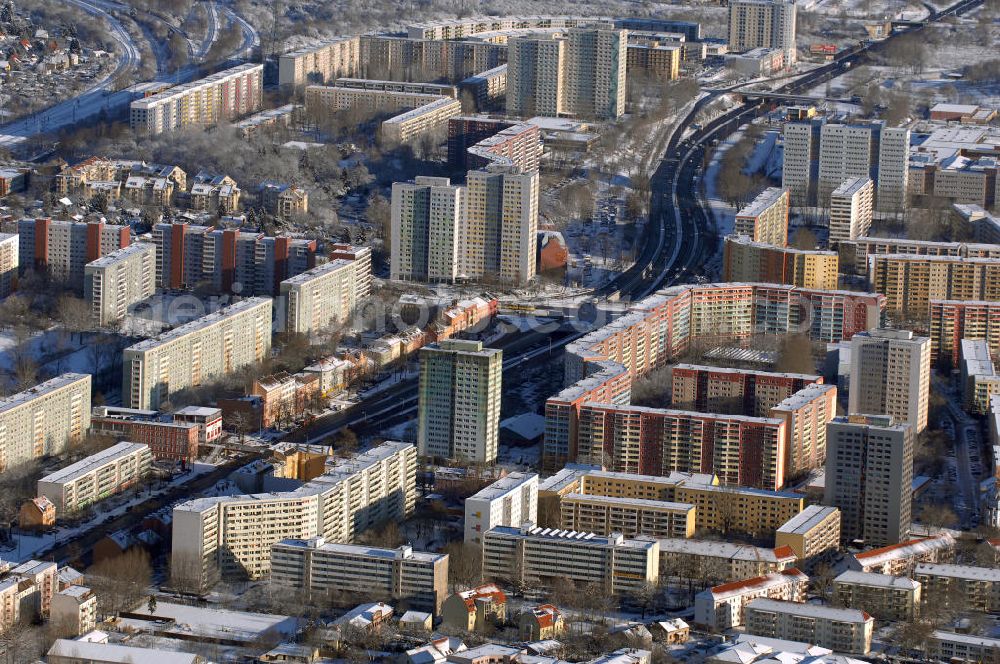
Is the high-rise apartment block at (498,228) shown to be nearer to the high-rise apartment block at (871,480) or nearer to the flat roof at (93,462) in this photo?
the flat roof at (93,462)

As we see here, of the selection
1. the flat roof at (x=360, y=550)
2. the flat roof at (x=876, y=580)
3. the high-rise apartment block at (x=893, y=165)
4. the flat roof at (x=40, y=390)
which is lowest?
the flat roof at (x=876, y=580)

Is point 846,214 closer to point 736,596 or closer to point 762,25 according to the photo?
point 736,596

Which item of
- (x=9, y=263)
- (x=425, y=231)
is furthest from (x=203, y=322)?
(x=425, y=231)

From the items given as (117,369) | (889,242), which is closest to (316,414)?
(117,369)

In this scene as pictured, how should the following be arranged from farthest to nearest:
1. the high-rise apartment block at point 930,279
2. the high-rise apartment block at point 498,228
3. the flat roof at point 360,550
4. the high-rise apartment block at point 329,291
Result: the high-rise apartment block at point 498,228
the high-rise apartment block at point 930,279
the high-rise apartment block at point 329,291
the flat roof at point 360,550

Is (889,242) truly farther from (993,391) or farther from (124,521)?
(124,521)

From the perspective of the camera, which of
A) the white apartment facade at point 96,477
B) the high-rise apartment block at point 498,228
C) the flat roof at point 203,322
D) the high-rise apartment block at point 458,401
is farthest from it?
the high-rise apartment block at point 498,228

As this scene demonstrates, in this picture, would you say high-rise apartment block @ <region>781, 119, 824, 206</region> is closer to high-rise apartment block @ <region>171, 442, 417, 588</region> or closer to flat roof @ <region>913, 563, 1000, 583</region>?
high-rise apartment block @ <region>171, 442, 417, 588</region>

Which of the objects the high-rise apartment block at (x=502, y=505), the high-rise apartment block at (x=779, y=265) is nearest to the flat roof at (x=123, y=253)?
the high-rise apartment block at (x=779, y=265)
